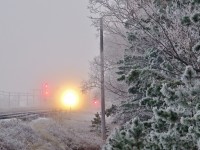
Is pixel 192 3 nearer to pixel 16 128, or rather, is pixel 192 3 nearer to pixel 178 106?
pixel 178 106

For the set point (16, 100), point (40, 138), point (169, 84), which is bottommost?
point (40, 138)

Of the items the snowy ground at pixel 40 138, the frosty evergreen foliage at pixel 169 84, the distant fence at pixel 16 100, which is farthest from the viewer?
the distant fence at pixel 16 100

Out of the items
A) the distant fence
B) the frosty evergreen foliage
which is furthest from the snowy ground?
the distant fence

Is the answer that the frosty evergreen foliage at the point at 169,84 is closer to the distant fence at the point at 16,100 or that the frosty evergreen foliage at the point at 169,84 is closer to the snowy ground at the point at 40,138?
the snowy ground at the point at 40,138

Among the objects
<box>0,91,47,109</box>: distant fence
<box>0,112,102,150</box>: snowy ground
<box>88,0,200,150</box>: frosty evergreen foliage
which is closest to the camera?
<box>88,0,200,150</box>: frosty evergreen foliage

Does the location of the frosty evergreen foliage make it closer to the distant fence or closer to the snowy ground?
the snowy ground

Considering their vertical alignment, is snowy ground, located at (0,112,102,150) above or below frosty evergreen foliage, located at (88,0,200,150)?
below

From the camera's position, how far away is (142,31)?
9.55 metres

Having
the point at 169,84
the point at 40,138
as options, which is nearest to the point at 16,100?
the point at 40,138

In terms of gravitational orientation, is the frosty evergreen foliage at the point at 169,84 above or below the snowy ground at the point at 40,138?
above

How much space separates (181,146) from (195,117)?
0.84 metres

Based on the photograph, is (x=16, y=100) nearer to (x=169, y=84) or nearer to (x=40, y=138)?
(x=40, y=138)

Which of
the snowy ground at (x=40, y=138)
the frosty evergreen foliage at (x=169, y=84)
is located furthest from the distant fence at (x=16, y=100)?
the frosty evergreen foliage at (x=169, y=84)

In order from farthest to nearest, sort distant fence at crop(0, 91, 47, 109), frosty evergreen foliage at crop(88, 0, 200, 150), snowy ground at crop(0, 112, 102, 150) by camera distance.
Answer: distant fence at crop(0, 91, 47, 109), snowy ground at crop(0, 112, 102, 150), frosty evergreen foliage at crop(88, 0, 200, 150)
